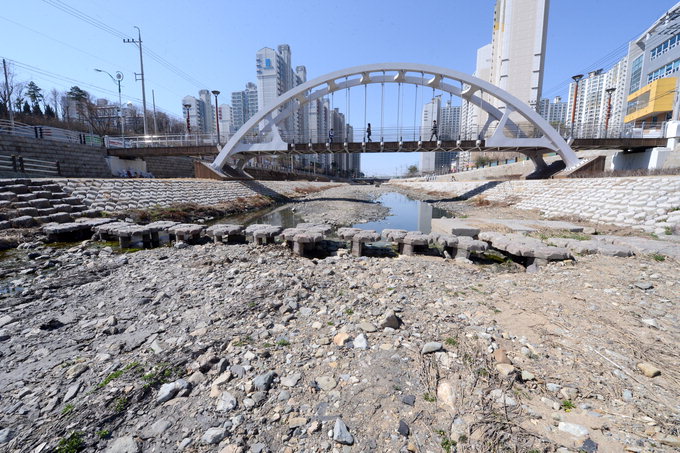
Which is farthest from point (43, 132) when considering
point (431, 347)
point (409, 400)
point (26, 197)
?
point (409, 400)

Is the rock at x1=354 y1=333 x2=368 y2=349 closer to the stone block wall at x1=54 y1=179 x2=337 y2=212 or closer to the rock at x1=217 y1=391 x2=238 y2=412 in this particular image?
the rock at x1=217 y1=391 x2=238 y2=412

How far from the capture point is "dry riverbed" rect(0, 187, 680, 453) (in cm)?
226

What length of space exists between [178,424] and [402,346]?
2.42 metres

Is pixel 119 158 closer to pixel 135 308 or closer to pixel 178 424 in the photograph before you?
pixel 135 308

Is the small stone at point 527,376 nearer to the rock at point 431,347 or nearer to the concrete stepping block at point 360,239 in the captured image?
the rock at point 431,347

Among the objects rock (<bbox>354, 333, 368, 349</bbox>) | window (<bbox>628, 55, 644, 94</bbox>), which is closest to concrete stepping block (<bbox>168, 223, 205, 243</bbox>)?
rock (<bbox>354, 333, 368, 349</bbox>)

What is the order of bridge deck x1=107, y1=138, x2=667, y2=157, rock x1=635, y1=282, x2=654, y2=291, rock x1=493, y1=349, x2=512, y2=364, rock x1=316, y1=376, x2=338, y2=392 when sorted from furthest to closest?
bridge deck x1=107, y1=138, x2=667, y2=157 → rock x1=635, y1=282, x2=654, y2=291 → rock x1=493, y1=349, x2=512, y2=364 → rock x1=316, y1=376, x2=338, y2=392

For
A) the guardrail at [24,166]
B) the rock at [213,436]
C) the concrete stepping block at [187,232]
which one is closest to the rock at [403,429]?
the rock at [213,436]

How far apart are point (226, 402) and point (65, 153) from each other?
111 feet

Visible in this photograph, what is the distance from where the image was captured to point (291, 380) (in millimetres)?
2891

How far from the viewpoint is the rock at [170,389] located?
2686 mm

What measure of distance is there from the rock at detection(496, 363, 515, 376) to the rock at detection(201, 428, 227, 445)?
271 centimetres

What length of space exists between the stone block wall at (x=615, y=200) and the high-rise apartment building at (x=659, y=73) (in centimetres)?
3123

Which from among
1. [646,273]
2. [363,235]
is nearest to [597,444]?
[646,273]
